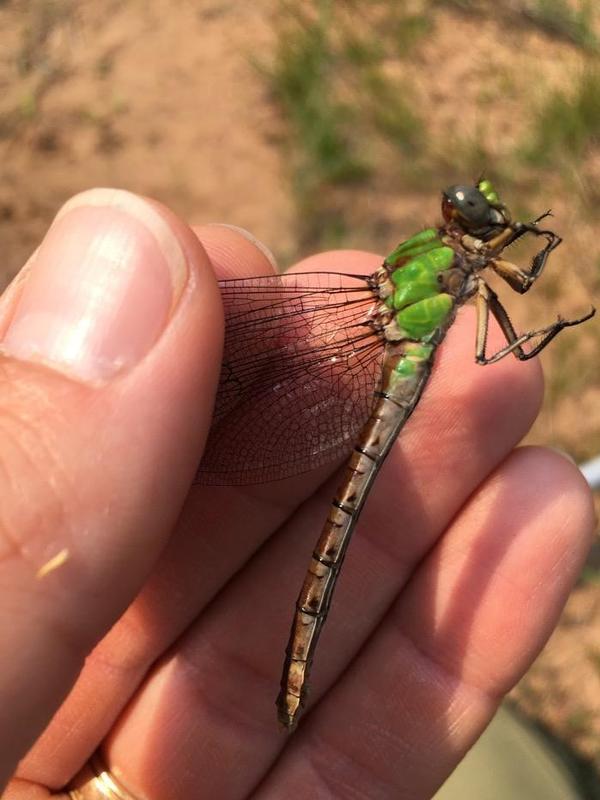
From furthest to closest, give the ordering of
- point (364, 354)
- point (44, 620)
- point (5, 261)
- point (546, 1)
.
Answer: point (546, 1)
point (5, 261)
point (364, 354)
point (44, 620)

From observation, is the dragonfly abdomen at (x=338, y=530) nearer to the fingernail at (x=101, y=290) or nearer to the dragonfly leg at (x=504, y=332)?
the dragonfly leg at (x=504, y=332)

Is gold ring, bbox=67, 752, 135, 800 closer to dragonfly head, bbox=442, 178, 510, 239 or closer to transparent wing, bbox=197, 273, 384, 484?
transparent wing, bbox=197, 273, 384, 484

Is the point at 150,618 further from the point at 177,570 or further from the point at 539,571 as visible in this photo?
the point at 539,571

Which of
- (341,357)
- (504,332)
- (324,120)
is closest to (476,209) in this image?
(504,332)

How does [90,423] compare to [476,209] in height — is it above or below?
below

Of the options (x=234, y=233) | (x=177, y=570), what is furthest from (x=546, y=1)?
(x=177, y=570)

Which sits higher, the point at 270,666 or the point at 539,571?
the point at 539,571

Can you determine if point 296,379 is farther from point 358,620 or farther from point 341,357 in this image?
point 358,620

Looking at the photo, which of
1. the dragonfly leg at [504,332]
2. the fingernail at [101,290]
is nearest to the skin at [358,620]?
the dragonfly leg at [504,332]
